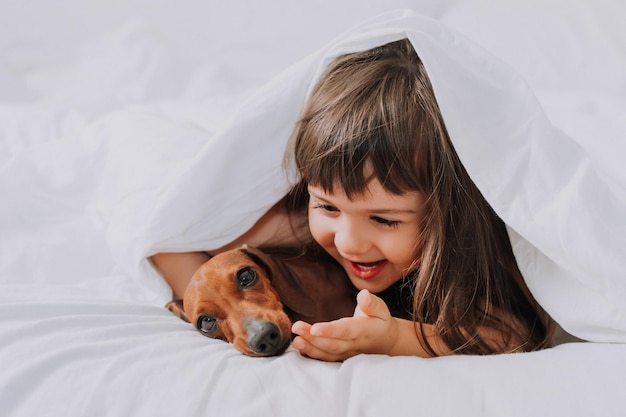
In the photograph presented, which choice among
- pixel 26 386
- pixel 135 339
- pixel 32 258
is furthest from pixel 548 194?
pixel 32 258

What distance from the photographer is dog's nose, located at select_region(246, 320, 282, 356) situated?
114cm

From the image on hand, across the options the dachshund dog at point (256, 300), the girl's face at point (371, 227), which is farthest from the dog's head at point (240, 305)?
the girl's face at point (371, 227)

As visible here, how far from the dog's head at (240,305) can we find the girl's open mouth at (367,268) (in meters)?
0.15

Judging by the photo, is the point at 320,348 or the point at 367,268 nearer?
the point at 320,348

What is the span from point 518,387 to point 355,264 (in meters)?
0.44

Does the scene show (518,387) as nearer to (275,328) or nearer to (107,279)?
(275,328)

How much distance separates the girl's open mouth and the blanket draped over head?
221 millimetres

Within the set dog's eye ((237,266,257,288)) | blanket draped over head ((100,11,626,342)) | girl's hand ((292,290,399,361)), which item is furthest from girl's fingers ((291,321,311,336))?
blanket draped over head ((100,11,626,342))

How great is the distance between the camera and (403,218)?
127 centimetres

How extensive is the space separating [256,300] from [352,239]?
181mm

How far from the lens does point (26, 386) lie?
1.01 m

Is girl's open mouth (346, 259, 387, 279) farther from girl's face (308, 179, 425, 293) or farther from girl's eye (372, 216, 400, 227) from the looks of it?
girl's eye (372, 216, 400, 227)

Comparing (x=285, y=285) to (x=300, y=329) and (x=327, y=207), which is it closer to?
(x=327, y=207)

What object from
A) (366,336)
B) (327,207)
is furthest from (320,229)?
(366,336)
